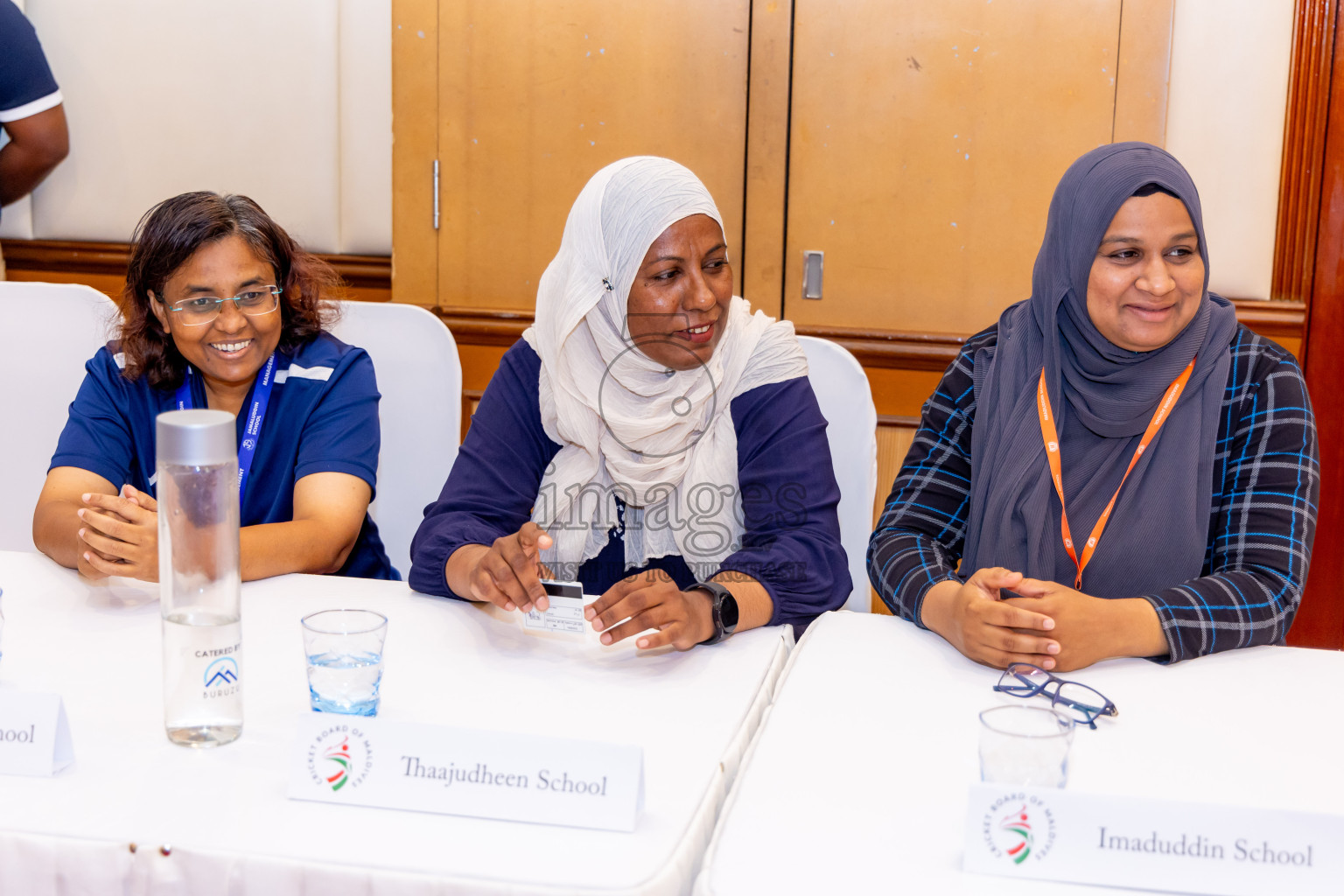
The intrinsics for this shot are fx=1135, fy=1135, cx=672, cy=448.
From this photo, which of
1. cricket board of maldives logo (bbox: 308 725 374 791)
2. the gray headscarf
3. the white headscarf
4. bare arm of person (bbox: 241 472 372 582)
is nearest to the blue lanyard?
bare arm of person (bbox: 241 472 372 582)

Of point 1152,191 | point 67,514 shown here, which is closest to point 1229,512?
point 1152,191

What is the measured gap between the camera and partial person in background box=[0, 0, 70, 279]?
2.86 metres

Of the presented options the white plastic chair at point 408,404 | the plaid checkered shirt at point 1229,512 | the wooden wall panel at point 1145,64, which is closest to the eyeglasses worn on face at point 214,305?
the white plastic chair at point 408,404

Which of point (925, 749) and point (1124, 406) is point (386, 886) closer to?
point (925, 749)

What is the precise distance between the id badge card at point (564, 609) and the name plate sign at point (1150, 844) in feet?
1.83

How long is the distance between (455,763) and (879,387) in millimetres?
1935

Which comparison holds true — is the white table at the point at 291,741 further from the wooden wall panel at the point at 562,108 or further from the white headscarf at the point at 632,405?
the wooden wall panel at the point at 562,108

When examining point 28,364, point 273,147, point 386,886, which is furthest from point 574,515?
point 273,147

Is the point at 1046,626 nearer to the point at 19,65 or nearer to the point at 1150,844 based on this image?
the point at 1150,844

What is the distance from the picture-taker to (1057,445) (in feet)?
5.20

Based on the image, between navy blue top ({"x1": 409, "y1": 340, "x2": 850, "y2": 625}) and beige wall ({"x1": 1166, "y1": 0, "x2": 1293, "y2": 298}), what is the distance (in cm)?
149

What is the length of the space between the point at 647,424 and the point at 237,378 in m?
0.70

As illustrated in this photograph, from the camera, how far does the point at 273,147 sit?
3.17 metres

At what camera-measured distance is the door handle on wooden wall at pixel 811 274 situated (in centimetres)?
259
